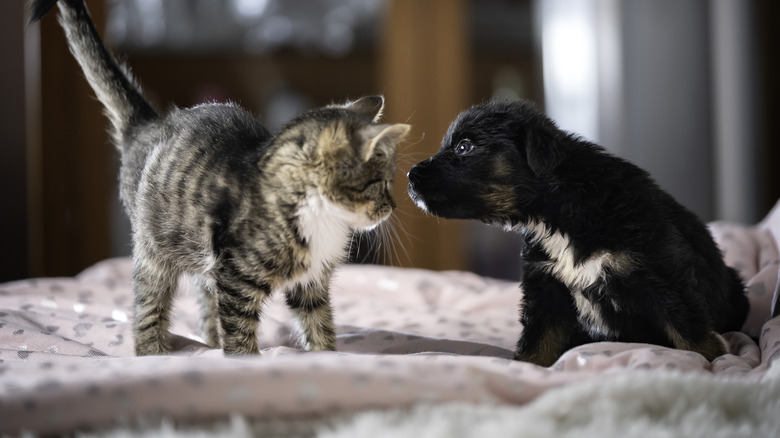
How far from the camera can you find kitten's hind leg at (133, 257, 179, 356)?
149 centimetres

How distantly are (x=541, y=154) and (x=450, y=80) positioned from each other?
8.44 ft

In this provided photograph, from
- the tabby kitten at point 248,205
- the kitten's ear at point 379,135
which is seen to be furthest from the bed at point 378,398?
the kitten's ear at point 379,135

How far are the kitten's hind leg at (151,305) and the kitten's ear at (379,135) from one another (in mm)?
512

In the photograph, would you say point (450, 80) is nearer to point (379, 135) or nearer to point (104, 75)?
point (104, 75)

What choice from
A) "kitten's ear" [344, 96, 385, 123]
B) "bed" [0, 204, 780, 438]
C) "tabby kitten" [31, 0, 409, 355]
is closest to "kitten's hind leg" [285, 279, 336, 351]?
"tabby kitten" [31, 0, 409, 355]

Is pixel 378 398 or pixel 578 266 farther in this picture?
pixel 578 266

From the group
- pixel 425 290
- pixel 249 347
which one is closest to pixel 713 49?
pixel 425 290

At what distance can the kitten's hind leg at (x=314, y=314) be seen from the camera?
1.48 metres

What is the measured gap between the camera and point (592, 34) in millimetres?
3814

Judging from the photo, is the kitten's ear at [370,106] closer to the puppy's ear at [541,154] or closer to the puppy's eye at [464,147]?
the puppy's eye at [464,147]

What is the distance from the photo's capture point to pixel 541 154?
1382mm

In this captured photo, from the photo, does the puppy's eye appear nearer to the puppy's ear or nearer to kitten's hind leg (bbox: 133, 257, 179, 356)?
the puppy's ear

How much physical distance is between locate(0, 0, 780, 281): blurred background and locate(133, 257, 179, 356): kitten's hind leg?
1.87 m

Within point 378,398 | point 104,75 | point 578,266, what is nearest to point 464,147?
point 578,266
